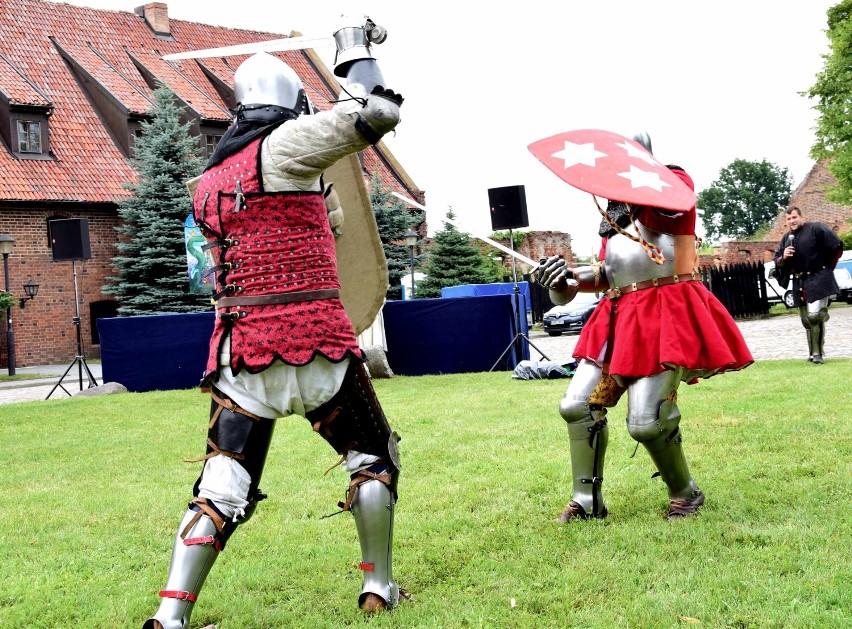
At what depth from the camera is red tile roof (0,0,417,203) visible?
70.3 feet

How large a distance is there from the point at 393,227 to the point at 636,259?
58.4 feet

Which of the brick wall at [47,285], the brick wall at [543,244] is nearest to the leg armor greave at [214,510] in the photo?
the brick wall at [47,285]

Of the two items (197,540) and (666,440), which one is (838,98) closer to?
(666,440)

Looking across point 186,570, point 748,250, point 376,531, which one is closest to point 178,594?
point 186,570

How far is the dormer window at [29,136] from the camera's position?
21.5m

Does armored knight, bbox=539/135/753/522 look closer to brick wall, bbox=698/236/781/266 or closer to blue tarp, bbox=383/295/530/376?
blue tarp, bbox=383/295/530/376

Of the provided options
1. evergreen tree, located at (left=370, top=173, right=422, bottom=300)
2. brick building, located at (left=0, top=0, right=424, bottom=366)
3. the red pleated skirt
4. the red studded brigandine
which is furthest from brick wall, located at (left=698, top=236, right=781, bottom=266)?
the red studded brigandine

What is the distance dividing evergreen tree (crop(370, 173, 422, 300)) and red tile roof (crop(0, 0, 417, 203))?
10.6ft

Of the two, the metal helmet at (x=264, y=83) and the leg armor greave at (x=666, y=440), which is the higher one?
the metal helmet at (x=264, y=83)

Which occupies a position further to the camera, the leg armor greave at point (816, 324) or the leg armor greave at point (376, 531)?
the leg armor greave at point (816, 324)

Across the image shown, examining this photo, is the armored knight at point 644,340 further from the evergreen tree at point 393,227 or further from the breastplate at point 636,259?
the evergreen tree at point 393,227

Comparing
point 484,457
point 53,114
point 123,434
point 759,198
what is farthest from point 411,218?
point 759,198

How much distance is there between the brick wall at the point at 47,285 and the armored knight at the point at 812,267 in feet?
52.1

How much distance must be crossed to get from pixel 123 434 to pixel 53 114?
1709 centimetres
